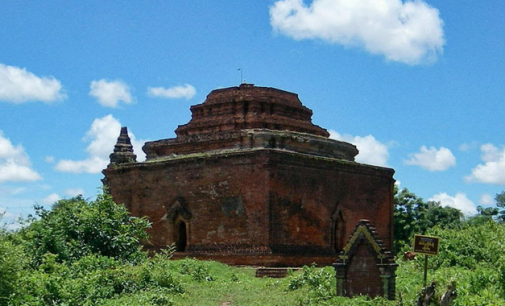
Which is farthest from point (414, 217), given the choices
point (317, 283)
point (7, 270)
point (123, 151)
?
point (7, 270)

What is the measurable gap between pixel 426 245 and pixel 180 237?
10.9 m

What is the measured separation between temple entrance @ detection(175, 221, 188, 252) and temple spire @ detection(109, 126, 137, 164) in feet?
15.7

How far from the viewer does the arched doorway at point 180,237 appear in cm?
2166

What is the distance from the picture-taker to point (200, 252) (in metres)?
20.7

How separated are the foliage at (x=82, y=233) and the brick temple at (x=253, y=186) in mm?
3050

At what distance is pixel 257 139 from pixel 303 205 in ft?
8.08

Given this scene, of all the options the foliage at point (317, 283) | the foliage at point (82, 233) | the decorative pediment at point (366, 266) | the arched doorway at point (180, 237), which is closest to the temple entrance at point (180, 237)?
the arched doorway at point (180, 237)

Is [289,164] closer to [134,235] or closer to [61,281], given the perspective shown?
[134,235]

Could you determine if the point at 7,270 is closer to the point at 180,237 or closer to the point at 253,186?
the point at 253,186

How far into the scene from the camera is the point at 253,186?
19.7 metres

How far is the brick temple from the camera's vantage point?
19609mm

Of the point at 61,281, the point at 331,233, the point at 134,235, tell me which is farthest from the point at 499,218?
the point at 61,281

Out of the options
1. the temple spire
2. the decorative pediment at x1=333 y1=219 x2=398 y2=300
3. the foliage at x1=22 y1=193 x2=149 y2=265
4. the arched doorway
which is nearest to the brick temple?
the arched doorway

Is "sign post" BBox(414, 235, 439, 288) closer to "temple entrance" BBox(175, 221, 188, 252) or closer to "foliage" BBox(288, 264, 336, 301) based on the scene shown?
"foliage" BBox(288, 264, 336, 301)
